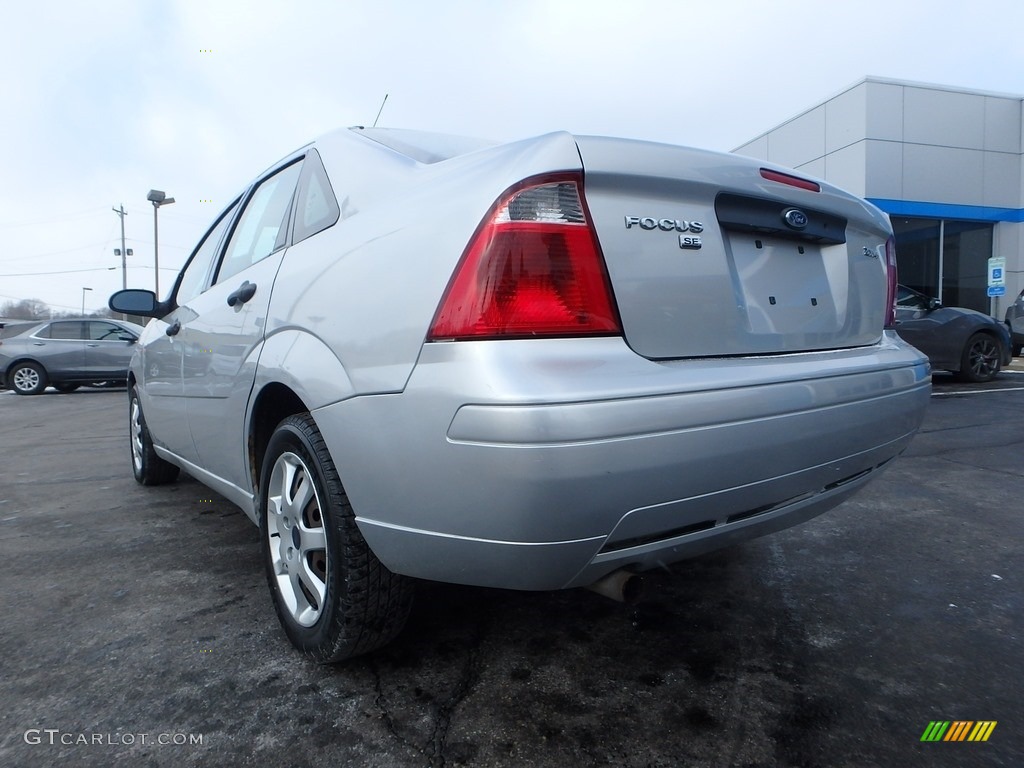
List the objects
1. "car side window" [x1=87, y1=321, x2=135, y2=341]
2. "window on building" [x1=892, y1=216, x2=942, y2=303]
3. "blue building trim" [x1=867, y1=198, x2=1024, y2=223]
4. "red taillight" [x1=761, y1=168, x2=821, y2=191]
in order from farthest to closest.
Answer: "window on building" [x1=892, y1=216, x2=942, y2=303] → "blue building trim" [x1=867, y1=198, x2=1024, y2=223] → "car side window" [x1=87, y1=321, x2=135, y2=341] → "red taillight" [x1=761, y1=168, x2=821, y2=191]

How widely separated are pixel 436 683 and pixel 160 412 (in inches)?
93.2

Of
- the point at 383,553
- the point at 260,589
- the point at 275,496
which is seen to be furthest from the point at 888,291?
the point at 260,589

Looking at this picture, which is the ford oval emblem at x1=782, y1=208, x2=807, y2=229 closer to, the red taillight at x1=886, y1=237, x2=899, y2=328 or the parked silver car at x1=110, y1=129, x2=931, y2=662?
the parked silver car at x1=110, y1=129, x2=931, y2=662

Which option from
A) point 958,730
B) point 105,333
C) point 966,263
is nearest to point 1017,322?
point 966,263

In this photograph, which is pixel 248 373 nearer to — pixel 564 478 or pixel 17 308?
pixel 564 478

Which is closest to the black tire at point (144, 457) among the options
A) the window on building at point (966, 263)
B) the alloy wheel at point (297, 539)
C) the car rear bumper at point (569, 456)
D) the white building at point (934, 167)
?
the alloy wheel at point (297, 539)

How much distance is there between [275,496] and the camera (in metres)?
2.14

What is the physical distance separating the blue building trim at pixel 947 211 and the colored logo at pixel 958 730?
1659 cm

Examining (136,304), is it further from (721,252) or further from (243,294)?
(721,252)

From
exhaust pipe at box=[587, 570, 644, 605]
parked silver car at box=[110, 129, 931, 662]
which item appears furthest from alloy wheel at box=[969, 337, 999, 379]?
exhaust pipe at box=[587, 570, 644, 605]

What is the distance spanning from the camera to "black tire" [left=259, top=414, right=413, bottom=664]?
1.72 metres

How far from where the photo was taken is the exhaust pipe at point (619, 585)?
5.23 ft

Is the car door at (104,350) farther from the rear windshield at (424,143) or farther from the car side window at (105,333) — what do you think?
the rear windshield at (424,143)

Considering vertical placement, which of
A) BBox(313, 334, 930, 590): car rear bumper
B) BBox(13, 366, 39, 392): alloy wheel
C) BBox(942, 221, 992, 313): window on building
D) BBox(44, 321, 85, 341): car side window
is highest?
BBox(942, 221, 992, 313): window on building
